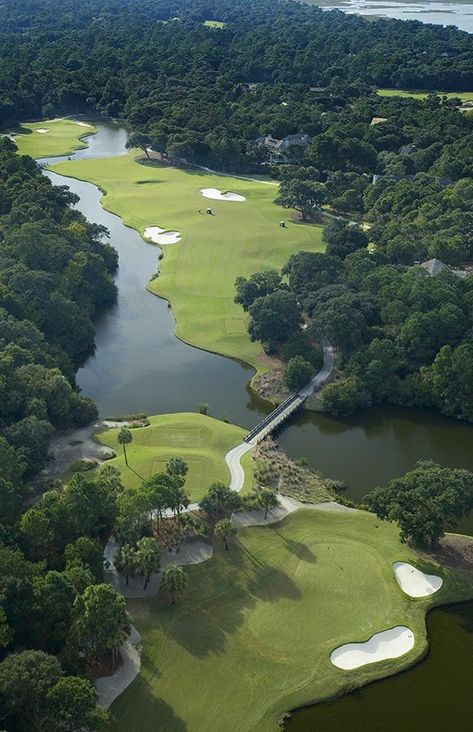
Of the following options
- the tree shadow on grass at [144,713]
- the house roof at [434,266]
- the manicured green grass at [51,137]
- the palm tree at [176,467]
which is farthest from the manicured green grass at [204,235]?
the tree shadow on grass at [144,713]

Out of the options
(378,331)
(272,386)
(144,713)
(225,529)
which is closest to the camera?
(144,713)

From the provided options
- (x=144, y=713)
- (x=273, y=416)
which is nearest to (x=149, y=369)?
(x=273, y=416)

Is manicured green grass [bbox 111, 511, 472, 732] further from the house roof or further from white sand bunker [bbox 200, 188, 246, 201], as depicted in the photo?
white sand bunker [bbox 200, 188, 246, 201]

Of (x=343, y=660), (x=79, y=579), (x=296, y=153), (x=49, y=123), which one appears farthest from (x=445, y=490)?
(x=49, y=123)

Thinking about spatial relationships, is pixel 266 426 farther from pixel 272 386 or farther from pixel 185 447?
pixel 185 447

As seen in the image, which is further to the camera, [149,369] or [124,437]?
[149,369]

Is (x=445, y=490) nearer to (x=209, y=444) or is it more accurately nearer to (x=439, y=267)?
(x=209, y=444)

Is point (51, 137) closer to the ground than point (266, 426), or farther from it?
farther from it
